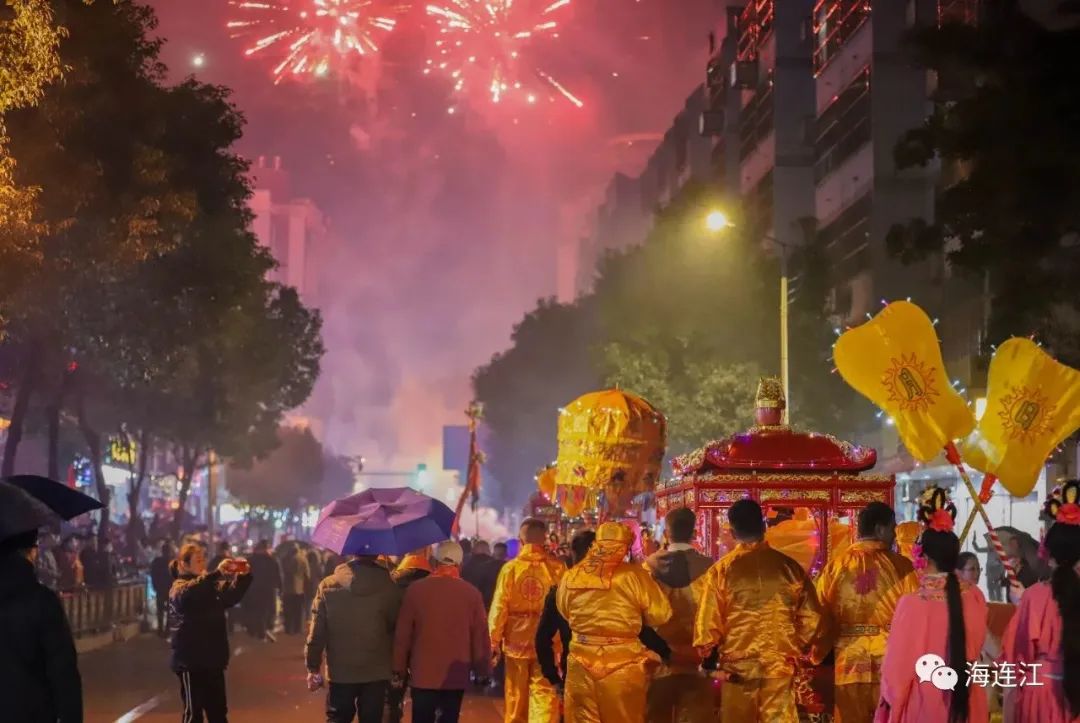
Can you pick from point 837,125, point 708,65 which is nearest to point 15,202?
point 837,125

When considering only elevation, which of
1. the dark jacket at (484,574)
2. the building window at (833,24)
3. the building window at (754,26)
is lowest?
the dark jacket at (484,574)

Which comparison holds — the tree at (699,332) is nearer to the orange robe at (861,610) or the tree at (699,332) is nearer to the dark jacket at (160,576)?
the dark jacket at (160,576)

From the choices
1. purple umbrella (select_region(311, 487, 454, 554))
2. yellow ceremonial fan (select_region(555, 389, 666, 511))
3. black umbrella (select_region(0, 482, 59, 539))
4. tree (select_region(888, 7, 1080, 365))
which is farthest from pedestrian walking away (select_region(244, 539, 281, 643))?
black umbrella (select_region(0, 482, 59, 539))

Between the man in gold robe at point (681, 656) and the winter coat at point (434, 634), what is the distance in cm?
132

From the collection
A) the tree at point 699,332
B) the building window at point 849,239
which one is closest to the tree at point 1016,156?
the building window at point 849,239

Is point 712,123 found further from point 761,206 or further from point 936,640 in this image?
point 936,640

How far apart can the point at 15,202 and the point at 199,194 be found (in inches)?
470

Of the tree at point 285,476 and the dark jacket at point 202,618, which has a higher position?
the tree at point 285,476

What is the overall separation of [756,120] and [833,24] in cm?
1145

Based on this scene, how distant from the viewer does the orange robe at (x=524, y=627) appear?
12633mm

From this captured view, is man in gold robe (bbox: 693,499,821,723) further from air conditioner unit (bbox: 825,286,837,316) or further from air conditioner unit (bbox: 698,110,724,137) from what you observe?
air conditioner unit (bbox: 698,110,724,137)

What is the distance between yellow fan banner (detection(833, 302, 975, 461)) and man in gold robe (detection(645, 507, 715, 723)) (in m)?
1.74

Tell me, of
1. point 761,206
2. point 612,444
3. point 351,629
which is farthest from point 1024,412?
point 761,206

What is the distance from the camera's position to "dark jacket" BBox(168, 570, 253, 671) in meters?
11.9
